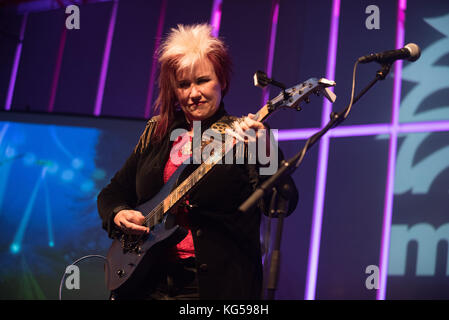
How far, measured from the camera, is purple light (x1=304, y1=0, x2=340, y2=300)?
120 inches

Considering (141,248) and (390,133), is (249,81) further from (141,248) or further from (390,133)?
(141,248)

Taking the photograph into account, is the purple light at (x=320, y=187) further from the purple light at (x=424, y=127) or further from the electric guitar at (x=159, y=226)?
the electric guitar at (x=159, y=226)

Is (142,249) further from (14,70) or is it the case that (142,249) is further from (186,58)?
(14,70)

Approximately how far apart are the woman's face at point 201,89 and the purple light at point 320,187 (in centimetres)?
139

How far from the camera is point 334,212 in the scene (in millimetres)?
3055

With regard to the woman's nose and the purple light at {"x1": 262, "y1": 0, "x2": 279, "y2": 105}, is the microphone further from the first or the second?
the purple light at {"x1": 262, "y1": 0, "x2": 279, "y2": 105}

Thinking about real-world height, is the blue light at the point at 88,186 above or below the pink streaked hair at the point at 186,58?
below

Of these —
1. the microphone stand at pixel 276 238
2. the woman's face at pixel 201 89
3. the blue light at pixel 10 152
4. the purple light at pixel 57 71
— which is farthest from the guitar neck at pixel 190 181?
the purple light at pixel 57 71

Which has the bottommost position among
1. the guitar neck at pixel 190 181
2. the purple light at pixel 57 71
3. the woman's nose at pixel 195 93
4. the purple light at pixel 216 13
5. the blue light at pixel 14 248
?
the blue light at pixel 14 248

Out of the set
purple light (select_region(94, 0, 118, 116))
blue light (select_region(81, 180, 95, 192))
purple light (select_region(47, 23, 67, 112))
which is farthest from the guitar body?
purple light (select_region(47, 23, 67, 112))

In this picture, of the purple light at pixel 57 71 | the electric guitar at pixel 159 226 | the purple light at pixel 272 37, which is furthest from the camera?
the purple light at pixel 57 71

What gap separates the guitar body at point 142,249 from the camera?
5.71 ft

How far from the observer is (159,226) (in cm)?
183

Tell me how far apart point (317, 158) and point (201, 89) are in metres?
1.46
